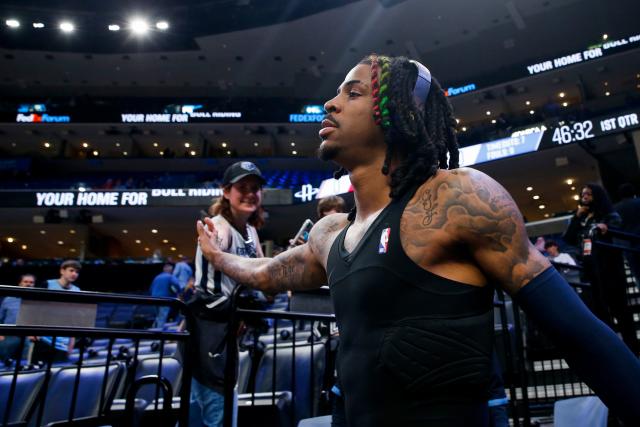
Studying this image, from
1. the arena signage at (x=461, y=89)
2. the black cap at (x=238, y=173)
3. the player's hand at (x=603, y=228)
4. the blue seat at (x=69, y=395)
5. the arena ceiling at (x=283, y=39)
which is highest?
the arena ceiling at (x=283, y=39)

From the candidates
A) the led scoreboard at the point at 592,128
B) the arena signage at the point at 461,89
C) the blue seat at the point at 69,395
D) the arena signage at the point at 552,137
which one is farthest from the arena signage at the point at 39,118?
the blue seat at the point at 69,395

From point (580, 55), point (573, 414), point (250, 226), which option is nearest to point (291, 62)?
point (580, 55)

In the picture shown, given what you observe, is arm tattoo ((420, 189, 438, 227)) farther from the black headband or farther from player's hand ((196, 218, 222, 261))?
player's hand ((196, 218, 222, 261))

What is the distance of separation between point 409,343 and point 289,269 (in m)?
0.71

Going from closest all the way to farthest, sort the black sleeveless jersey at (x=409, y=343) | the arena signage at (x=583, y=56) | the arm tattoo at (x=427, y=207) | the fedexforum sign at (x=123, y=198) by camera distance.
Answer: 1. the black sleeveless jersey at (x=409, y=343)
2. the arm tattoo at (x=427, y=207)
3. the arena signage at (x=583, y=56)
4. the fedexforum sign at (x=123, y=198)

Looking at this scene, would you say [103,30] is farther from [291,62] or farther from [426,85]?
[426,85]

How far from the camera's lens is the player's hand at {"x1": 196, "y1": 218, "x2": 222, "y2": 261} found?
2059 mm

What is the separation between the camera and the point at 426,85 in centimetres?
151

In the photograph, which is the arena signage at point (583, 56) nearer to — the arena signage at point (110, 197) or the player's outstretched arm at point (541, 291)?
the arena signage at point (110, 197)

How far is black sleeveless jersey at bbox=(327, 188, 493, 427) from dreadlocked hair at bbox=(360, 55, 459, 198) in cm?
19

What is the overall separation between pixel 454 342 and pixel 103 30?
25.3 m

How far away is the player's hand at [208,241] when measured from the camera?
2.06 metres

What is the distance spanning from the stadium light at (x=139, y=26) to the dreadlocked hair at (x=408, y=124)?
23052 mm

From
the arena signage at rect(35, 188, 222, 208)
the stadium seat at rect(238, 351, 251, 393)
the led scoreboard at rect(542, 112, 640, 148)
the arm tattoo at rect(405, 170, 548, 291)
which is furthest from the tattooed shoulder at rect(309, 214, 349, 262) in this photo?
the arena signage at rect(35, 188, 222, 208)
